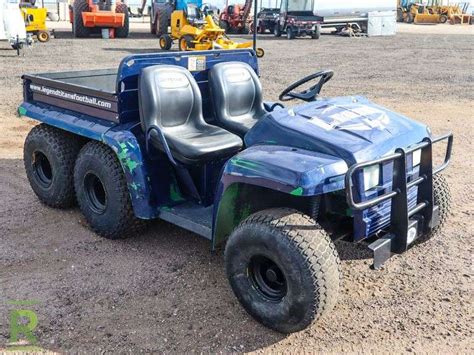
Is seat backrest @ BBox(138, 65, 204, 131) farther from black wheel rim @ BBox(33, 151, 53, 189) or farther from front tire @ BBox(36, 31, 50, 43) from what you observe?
front tire @ BBox(36, 31, 50, 43)

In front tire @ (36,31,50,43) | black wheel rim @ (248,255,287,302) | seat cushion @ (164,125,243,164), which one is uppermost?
seat cushion @ (164,125,243,164)

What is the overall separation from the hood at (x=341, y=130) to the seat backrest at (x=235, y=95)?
86 centimetres

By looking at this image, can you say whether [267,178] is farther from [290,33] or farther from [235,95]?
[290,33]

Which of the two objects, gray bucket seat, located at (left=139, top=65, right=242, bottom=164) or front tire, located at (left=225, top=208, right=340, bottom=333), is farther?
gray bucket seat, located at (left=139, top=65, right=242, bottom=164)

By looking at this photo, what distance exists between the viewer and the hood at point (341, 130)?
9.74 ft

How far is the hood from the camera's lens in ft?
9.74

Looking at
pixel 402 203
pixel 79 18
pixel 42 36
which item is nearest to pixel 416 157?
pixel 402 203

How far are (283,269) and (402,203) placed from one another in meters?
0.74

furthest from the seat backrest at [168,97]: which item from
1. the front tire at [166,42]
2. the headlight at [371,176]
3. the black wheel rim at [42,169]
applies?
the front tire at [166,42]

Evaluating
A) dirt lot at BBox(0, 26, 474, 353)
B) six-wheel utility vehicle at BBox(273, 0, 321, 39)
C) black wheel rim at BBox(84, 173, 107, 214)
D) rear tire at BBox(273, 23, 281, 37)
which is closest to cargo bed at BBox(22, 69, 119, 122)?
black wheel rim at BBox(84, 173, 107, 214)

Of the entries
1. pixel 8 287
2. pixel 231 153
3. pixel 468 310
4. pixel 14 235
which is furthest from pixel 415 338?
pixel 14 235

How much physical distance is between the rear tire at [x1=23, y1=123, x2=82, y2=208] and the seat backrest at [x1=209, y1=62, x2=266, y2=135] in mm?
1271

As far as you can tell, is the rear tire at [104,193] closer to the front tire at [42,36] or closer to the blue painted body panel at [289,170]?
the blue painted body panel at [289,170]

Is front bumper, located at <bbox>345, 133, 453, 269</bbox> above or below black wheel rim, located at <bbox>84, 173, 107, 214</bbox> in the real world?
above
